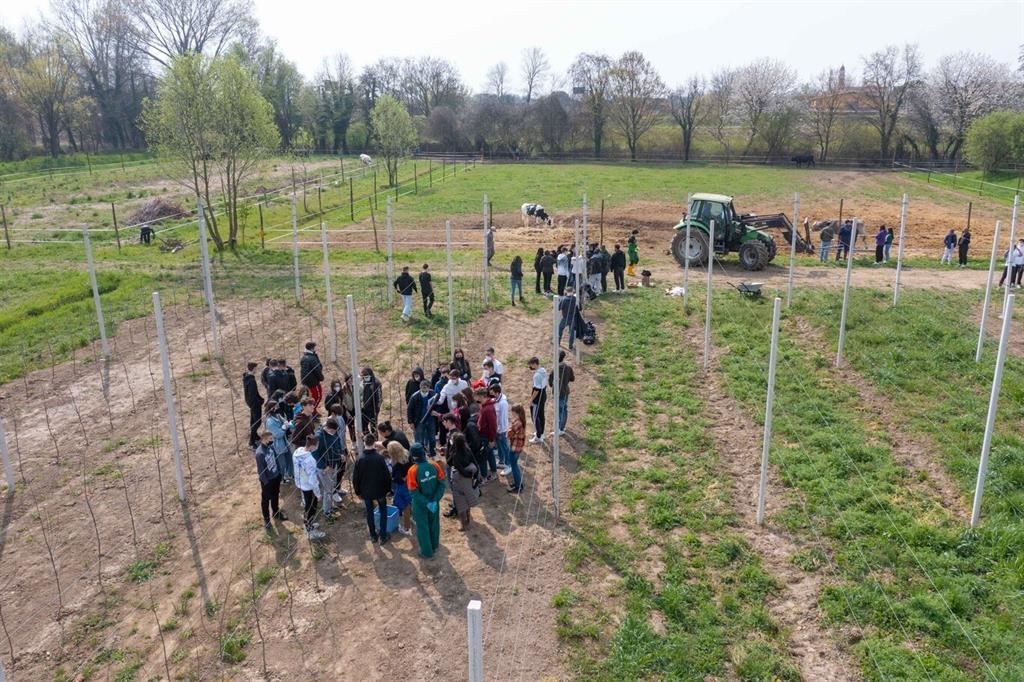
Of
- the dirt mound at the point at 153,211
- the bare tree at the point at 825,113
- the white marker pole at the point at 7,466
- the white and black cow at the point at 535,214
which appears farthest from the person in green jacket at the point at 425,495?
the bare tree at the point at 825,113

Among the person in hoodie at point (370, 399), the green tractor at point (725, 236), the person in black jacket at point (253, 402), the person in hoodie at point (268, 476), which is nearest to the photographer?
the person in hoodie at point (268, 476)

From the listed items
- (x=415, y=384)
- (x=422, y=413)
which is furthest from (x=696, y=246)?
(x=422, y=413)

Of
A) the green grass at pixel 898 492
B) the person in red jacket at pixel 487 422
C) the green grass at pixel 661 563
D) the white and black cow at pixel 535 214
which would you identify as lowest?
the green grass at pixel 661 563

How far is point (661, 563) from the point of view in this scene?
8.64 metres

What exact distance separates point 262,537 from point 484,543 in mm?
2832

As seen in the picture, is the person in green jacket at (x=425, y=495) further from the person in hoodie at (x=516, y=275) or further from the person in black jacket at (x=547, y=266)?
the person in black jacket at (x=547, y=266)

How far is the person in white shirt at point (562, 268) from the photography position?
1964 cm

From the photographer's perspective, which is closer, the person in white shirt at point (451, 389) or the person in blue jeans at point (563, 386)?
the person in white shirt at point (451, 389)

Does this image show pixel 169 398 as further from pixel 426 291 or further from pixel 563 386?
pixel 426 291

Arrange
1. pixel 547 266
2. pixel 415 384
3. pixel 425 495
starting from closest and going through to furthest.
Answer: pixel 425 495 → pixel 415 384 → pixel 547 266

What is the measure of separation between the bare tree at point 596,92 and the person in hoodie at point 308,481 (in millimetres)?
62921

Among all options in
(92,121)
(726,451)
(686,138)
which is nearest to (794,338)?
(726,451)

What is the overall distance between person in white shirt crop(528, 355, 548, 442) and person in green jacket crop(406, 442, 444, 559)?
2986 mm

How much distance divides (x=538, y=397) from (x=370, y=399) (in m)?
2.55
